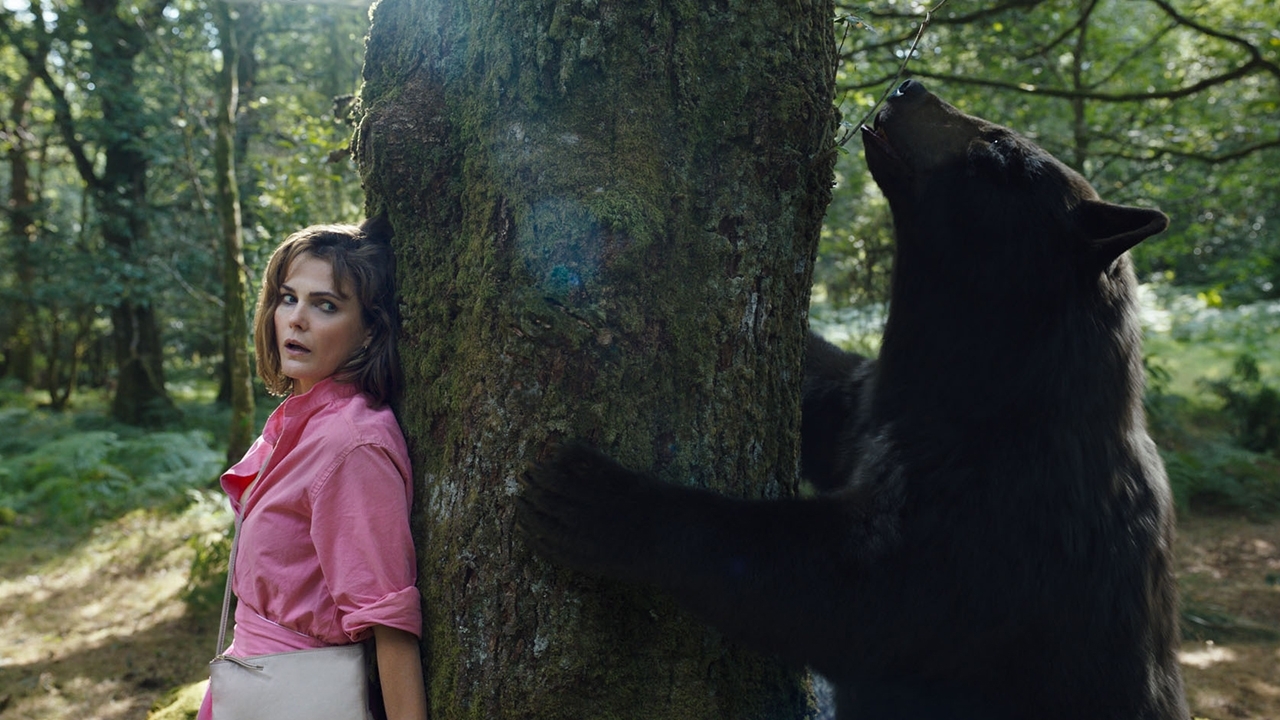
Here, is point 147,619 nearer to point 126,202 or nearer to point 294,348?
point 294,348

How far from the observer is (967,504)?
2211 millimetres

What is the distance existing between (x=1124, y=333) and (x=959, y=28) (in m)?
6.04

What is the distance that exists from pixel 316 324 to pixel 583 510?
850mm

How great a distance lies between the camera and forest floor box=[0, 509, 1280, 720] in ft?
17.8

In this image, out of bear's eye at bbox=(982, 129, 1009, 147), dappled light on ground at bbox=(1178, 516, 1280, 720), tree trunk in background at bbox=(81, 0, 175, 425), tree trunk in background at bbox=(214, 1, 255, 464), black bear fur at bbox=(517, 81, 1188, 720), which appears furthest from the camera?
tree trunk in background at bbox=(81, 0, 175, 425)

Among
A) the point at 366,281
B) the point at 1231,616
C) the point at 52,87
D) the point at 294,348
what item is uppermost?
the point at 52,87

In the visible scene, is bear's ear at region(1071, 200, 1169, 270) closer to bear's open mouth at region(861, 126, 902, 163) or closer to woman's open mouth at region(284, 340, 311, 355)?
bear's open mouth at region(861, 126, 902, 163)

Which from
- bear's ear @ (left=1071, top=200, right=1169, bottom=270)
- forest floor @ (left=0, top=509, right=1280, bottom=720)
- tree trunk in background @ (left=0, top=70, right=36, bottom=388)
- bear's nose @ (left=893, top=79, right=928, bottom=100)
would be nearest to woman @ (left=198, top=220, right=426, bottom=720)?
bear's nose @ (left=893, top=79, right=928, bottom=100)

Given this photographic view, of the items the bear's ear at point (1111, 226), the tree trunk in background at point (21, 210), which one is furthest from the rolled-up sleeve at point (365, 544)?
the tree trunk in background at point (21, 210)

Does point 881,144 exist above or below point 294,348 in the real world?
above

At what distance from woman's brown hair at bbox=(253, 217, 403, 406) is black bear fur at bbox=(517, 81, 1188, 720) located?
1.80ft

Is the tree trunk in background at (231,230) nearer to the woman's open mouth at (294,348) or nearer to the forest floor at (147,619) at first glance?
the forest floor at (147,619)

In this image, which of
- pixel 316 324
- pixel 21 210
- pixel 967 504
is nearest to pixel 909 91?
pixel 967 504

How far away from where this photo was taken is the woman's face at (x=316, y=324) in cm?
212
